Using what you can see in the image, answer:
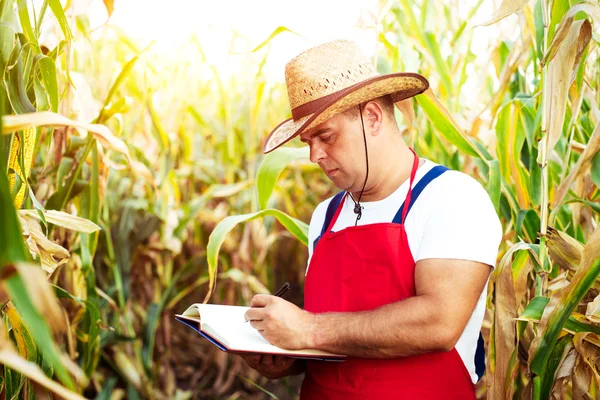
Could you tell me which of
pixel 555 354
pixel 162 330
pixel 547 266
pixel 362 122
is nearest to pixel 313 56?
pixel 362 122

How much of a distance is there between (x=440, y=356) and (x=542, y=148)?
16.7 inches

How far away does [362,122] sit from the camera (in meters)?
1.28

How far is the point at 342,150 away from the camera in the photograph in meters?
1.27

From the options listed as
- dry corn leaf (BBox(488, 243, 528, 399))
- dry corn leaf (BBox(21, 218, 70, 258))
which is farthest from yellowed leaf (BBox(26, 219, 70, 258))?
dry corn leaf (BBox(488, 243, 528, 399))

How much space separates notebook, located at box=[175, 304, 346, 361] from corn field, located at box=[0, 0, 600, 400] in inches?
4.9

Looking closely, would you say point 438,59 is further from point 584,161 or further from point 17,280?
point 17,280

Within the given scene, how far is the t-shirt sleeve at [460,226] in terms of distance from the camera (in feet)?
3.64

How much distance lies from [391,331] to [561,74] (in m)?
0.52

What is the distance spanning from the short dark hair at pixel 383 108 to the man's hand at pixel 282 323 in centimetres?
40

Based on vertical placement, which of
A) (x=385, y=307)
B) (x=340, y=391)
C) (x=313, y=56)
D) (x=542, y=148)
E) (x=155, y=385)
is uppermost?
(x=313, y=56)

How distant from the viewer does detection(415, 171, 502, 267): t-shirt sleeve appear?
1.11 m

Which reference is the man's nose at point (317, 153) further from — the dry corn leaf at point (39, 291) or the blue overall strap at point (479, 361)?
the dry corn leaf at point (39, 291)

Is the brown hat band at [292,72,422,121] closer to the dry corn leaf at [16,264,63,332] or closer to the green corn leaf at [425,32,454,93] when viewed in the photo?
the green corn leaf at [425,32,454,93]

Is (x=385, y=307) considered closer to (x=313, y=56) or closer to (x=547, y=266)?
(x=547, y=266)
